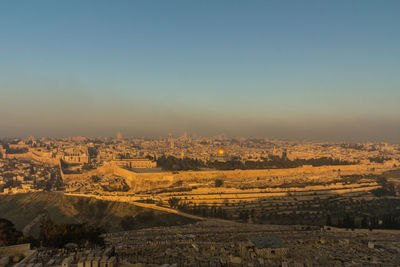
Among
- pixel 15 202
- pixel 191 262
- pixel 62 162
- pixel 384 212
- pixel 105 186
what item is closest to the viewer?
pixel 191 262

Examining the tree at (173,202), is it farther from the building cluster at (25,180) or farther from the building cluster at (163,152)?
the building cluster at (163,152)

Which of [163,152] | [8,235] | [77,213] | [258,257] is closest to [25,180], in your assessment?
[77,213]

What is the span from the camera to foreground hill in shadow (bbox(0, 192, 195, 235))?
29859 mm

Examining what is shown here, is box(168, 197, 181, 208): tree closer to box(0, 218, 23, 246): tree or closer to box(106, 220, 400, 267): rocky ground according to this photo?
box(106, 220, 400, 267): rocky ground

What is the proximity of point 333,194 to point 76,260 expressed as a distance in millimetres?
35836

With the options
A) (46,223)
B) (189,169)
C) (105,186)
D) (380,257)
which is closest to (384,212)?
(380,257)

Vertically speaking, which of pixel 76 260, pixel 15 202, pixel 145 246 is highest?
pixel 76 260

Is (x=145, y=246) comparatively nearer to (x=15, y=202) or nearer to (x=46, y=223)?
(x=46, y=223)

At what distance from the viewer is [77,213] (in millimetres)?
34938

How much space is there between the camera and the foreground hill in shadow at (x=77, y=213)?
2986cm

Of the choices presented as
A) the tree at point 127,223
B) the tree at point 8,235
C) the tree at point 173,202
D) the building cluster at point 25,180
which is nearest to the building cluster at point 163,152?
the building cluster at point 25,180

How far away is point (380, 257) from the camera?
625 inches

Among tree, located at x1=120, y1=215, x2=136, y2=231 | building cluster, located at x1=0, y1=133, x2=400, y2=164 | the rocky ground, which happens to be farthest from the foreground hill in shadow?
building cluster, located at x1=0, y1=133, x2=400, y2=164

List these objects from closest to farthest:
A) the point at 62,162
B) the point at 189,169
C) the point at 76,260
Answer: the point at 76,260 → the point at 189,169 → the point at 62,162
